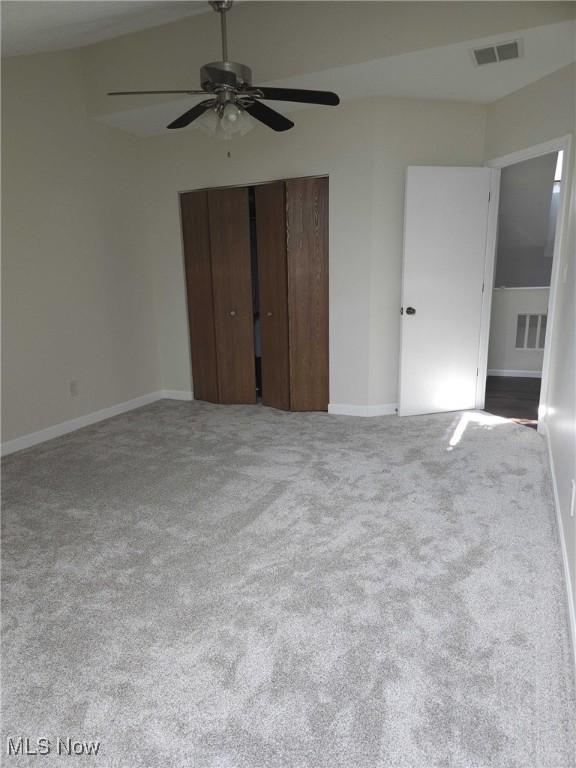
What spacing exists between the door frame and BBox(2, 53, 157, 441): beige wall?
3.23m

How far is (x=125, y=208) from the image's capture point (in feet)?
14.3

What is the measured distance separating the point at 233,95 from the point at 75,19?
1.23 m

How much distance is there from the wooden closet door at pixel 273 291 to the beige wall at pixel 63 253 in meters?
1.28

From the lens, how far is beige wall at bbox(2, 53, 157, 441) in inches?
131

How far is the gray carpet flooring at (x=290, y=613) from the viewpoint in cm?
123

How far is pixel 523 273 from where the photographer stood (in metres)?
5.75

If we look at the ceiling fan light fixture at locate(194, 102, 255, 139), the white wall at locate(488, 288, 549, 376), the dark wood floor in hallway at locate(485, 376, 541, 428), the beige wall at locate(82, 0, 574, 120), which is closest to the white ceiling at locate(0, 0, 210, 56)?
the beige wall at locate(82, 0, 574, 120)

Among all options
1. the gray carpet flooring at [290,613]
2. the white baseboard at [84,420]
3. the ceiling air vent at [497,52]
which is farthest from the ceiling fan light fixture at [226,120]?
the white baseboard at [84,420]

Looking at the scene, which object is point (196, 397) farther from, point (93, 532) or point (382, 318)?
point (93, 532)

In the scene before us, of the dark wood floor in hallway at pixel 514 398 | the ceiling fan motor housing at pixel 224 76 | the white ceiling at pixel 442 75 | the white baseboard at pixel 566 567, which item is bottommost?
the dark wood floor in hallway at pixel 514 398

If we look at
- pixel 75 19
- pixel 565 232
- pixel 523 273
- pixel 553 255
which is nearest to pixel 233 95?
pixel 75 19

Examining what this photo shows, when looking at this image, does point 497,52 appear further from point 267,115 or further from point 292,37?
point 267,115

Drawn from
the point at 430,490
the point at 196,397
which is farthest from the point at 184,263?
the point at 430,490

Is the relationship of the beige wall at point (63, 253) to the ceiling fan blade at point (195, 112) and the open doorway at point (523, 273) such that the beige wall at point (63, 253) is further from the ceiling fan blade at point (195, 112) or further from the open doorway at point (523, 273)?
the open doorway at point (523, 273)
